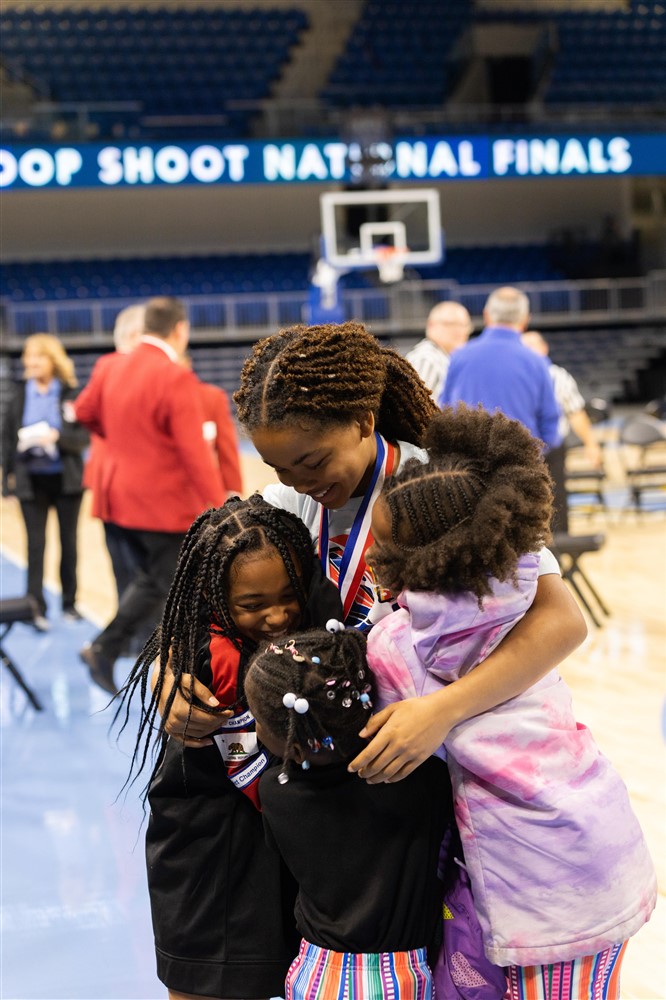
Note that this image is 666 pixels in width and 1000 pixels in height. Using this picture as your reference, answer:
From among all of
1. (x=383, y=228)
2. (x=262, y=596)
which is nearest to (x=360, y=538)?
(x=262, y=596)

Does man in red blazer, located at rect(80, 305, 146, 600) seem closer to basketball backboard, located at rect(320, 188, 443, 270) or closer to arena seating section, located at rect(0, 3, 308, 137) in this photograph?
basketball backboard, located at rect(320, 188, 443, 270)

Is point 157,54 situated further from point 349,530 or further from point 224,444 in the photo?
point 349,530

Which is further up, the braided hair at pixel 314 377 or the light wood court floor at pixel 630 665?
the braided hair at pixel 314 377

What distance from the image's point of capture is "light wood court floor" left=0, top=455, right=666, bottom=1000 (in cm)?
277

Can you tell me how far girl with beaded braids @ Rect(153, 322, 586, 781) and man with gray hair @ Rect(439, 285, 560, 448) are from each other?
Answer: 3.30 metres

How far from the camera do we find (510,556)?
139cm

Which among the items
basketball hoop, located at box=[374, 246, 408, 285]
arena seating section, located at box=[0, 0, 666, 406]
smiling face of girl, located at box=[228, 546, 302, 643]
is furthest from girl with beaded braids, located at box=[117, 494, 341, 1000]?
arena seating section, located at box=[0, 0, 666, 406]

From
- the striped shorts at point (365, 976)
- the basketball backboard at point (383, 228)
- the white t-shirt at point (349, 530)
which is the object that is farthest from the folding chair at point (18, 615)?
the basketball backboard at point (383, 228)

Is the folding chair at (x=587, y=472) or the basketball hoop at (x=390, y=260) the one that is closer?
the folding chair at (x=587, y=472)

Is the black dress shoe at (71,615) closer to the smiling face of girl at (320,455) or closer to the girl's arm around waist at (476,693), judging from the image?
the smiling face of girl at (320,455)

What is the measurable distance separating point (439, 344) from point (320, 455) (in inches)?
193

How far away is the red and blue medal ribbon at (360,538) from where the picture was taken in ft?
5.28

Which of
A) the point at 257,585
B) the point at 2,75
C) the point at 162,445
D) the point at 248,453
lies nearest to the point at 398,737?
the point at 257,585

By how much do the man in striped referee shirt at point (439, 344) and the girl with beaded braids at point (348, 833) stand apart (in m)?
4.72
